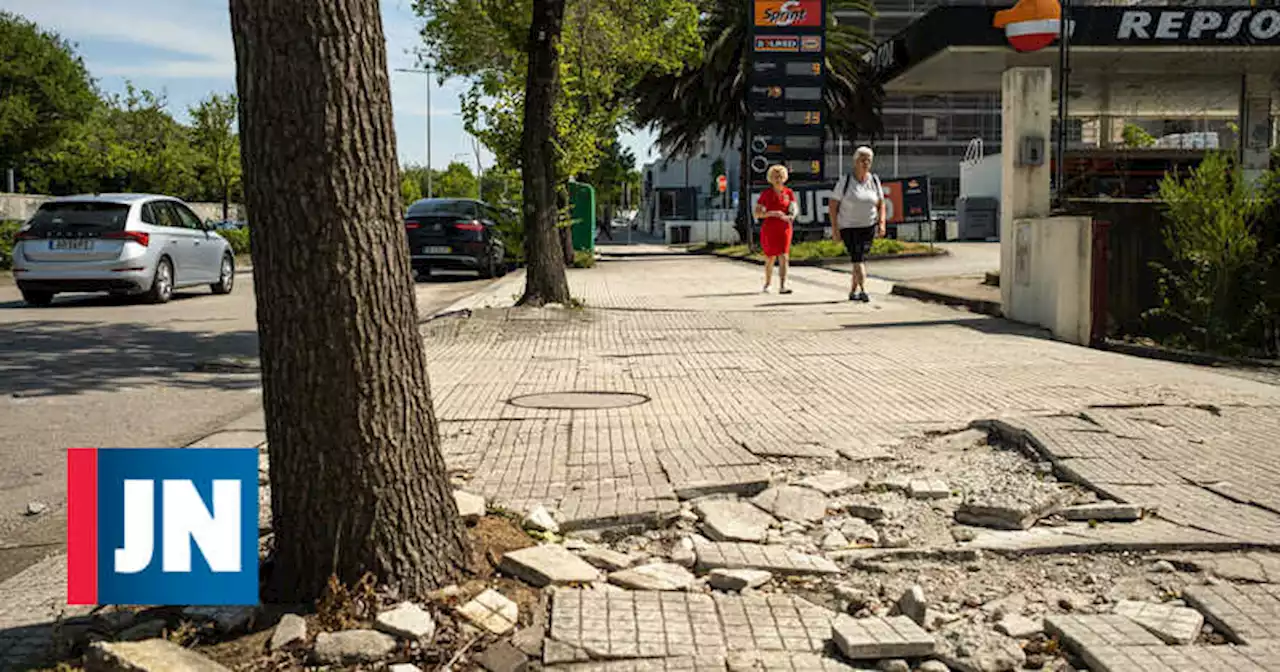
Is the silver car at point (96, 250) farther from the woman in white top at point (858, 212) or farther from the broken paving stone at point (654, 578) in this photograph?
the broken paving stone at point (654, 578)

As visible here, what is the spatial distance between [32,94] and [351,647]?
243ft

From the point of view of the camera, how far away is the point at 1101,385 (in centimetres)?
775

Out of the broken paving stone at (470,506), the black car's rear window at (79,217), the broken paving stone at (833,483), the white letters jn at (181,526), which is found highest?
the black car's rear window at (79,217)

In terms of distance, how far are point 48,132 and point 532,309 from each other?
63232 mm

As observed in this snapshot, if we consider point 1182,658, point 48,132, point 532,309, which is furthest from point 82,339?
point 48,132

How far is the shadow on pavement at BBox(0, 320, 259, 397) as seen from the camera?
9.11 meters

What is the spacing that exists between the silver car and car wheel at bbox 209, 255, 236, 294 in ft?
5.80

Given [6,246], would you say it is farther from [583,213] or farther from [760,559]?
[760,559]

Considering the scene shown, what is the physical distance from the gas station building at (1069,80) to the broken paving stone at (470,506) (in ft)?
24.5

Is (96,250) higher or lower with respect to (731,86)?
lower

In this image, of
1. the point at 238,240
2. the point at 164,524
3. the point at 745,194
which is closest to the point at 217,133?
the point at 238,240

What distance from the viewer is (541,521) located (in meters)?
4.46

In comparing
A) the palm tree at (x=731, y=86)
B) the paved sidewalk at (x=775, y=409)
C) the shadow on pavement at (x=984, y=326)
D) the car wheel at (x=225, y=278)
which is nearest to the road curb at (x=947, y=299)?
the paved sidewalk at (x=775, y=409)

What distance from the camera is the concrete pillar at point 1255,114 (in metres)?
37.2
